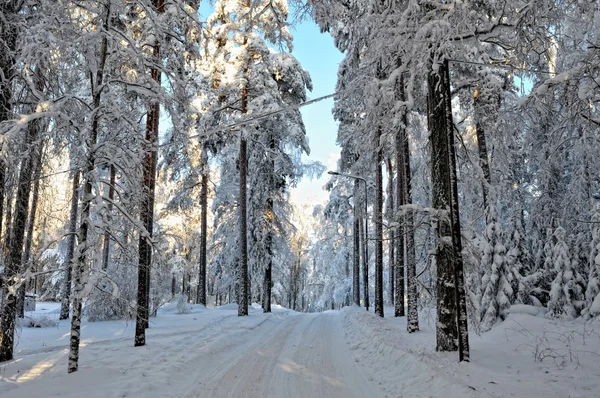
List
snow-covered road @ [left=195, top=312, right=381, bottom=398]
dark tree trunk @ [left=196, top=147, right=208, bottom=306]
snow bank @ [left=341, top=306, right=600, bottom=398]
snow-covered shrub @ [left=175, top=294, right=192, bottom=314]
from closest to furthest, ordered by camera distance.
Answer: snow bank @ [left=341, top=306, right=600, bottom=398]
snow-covered road @ [left=195, top=312, right=381, bottom=398]
snow-covered shrub @ [left=175, top=294, right=192, bottom=314]
dark tree trunk @ [left=196, top=147, right=208, bottom=306]

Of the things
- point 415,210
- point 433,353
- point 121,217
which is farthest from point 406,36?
point 121,217

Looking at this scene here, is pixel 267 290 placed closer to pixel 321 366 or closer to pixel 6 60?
pixel 321 366

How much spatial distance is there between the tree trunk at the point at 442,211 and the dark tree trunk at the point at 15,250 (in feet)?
27.2

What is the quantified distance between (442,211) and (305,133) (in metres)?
15.8

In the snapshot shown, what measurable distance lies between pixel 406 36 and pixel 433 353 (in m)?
6.20

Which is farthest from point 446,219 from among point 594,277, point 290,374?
point 594,277

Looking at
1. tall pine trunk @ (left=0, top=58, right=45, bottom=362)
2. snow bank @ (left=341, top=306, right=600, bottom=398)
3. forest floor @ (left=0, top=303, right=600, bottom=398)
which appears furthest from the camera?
tall pine trunk @ (left=0, top=58, right=45, bottom=362)

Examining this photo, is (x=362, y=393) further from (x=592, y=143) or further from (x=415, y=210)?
(x=592, y=143)

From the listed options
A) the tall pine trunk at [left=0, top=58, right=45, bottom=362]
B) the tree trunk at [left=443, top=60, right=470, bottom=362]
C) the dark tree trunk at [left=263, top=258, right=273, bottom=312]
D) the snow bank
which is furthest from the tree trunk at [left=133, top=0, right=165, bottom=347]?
the dark tree trunk at [left=263, top=258, right=273, bottom=312]

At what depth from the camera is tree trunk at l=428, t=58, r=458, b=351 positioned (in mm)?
6992

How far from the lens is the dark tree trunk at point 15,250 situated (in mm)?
7972

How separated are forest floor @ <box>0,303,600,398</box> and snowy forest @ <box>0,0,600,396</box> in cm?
49

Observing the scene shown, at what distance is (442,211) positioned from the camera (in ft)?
23.4

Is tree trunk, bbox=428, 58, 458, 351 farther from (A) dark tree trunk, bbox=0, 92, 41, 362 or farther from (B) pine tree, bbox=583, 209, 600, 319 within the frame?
(A) dark tree trunk, bbox=0, 92, 41, 362
